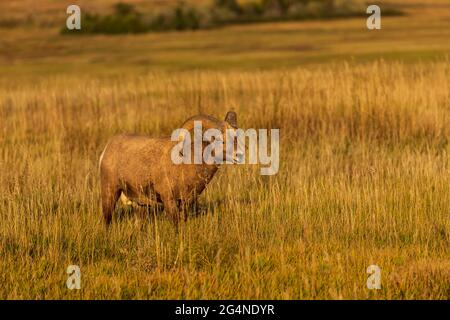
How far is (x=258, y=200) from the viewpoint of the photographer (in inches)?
444

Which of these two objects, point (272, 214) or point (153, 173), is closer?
point (153, 173)

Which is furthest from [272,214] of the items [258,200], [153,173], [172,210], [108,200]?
[108,200]

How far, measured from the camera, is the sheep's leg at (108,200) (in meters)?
10.3

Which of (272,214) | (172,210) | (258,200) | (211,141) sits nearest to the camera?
(211,141)

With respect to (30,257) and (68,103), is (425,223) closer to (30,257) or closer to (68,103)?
(30,257)

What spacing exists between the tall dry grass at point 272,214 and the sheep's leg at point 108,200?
18 cm

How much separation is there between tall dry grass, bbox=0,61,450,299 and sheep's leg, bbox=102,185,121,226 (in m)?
0.18

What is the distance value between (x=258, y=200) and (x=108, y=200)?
194 centimetres

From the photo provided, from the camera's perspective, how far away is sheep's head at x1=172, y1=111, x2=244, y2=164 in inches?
369

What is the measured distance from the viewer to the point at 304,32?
183ft

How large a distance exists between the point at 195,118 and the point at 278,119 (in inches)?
307

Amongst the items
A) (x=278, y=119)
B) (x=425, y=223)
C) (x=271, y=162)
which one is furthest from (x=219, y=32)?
(x=425, y=223)

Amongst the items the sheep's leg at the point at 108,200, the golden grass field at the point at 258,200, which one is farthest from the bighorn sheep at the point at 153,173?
the golden grass field at the point at 258,200

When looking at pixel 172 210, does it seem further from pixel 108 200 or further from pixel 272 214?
pixel 272 214
